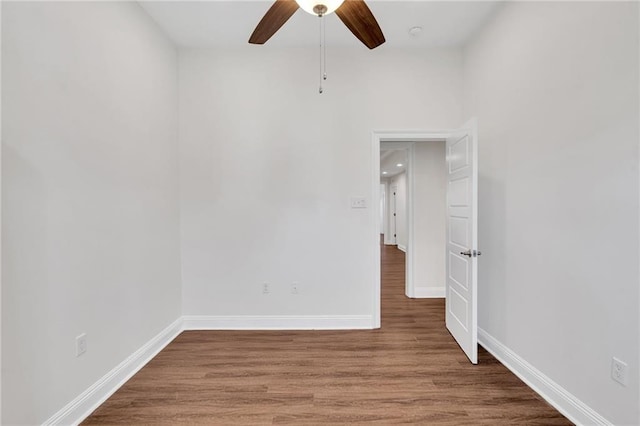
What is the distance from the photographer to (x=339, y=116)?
2807 mm

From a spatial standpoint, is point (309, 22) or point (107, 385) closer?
point (107, 385)

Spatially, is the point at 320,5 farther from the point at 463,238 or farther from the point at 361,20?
the point at 463,238

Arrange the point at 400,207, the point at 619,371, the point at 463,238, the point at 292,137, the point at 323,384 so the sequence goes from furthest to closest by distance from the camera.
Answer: the point at 400,207
the point at 292,137
the point at 463,238
the point at 323,384
the point at 619,371

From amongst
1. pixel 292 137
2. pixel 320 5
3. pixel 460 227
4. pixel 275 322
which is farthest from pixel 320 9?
pixel 275 322

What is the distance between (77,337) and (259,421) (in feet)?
3.91

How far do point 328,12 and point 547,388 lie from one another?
2.63 metres

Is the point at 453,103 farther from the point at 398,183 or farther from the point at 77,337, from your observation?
the point at 398,183

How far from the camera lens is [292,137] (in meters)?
2.81

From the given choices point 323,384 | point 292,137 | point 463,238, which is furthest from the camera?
point 292,137

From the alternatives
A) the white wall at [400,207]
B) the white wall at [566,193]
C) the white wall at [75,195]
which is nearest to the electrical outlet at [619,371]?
the white wall at [566,193]

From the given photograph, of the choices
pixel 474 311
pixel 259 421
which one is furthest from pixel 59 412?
pixel 474 311

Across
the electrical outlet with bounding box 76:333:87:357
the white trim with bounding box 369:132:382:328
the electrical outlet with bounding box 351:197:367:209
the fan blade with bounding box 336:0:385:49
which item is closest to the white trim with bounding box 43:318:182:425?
the electrical outlet with bounding box 76:333:87:357

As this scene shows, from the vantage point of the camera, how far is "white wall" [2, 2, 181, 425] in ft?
4.32

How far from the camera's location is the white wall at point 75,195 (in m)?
1.32
